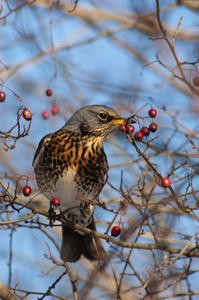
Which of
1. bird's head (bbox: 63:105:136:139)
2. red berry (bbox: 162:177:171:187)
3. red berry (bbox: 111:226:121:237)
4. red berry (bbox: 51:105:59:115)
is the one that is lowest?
red berry (bbox: 111:226:121:237)

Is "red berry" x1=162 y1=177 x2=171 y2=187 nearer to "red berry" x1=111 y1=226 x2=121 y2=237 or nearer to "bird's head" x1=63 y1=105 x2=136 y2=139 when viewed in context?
"red berry" x1=111 y1=226 x2=121 y2=237

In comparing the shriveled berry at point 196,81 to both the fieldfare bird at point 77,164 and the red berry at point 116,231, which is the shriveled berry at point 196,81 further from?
the red berry at point 116,231

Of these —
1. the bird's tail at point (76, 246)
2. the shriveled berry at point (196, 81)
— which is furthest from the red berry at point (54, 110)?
the shriveled berry at point (196, 81)

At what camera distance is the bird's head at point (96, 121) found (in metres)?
4.55

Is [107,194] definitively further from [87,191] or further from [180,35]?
[180,35]

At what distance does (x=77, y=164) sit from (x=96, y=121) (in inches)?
22.2

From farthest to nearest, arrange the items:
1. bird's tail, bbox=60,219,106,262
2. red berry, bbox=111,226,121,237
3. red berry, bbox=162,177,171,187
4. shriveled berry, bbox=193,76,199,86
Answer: bird's tail, bbox=60,219,106,262
red berry, bbox=111,226,121,237
shriveled berry, bbox=193,76,199,86
red berry, bbox=162,177,171,187

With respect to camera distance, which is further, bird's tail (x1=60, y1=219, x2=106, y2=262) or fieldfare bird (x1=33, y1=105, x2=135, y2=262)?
bird's tail (x1=60, y1=219, x2=106, y2=262)

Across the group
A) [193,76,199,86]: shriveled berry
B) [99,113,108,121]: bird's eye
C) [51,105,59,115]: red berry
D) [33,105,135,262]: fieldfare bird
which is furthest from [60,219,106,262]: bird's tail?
[193,76,199,86]: shriveled berry

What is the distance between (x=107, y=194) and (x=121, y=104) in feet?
4.61

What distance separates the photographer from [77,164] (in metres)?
4.34

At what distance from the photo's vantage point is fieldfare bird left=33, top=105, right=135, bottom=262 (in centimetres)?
431

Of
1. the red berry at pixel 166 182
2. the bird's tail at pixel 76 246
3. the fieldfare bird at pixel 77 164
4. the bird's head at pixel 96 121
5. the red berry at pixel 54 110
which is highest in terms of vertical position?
the red berry at pixel 54 110

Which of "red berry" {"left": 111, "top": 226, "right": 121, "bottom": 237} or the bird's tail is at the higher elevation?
the bird's tail
